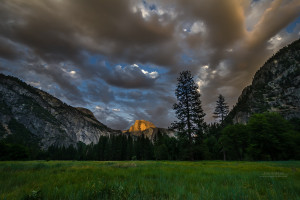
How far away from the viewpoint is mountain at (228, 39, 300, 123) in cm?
11575

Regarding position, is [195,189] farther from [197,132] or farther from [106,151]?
[106,151]

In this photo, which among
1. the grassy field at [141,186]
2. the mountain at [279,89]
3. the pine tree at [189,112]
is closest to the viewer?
the grassy field at [141,186]

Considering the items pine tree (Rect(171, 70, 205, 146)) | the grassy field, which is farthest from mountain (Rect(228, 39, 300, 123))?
the grassy field

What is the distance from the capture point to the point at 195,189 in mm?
2945

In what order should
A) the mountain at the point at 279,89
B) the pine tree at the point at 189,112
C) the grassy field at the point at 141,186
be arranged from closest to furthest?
the grassy field at the point at 141,186, the pine tree at the point at 189,112, the mountain at the point at 279,89

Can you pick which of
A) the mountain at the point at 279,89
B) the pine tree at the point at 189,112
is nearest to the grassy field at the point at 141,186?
the pine tree at the point at 189,112

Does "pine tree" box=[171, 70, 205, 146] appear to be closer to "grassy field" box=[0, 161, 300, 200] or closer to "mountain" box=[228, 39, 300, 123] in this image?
"grassy field" box=[0, 161, 300, 200]

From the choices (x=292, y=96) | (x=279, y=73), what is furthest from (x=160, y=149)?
(x=279, y=73)

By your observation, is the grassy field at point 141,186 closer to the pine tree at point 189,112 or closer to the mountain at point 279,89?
the pine tree at point 189,112

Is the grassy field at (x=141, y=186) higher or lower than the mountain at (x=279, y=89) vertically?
lower

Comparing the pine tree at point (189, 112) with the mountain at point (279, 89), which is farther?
the mountain at point (279, 89)

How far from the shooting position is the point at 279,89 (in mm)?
132000

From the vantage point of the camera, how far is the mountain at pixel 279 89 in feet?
380

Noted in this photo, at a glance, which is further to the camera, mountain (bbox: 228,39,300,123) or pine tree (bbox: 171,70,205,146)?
mountain (bbox: 228,39,300,123)
